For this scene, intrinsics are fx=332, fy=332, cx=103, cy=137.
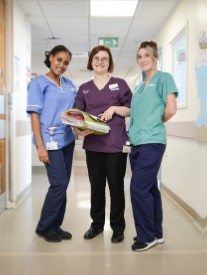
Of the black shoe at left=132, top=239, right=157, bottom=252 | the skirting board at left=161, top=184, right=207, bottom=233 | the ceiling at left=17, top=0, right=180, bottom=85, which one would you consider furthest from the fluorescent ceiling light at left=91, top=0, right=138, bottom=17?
the black shoe at left=132, top=239, right=157, bottom=252

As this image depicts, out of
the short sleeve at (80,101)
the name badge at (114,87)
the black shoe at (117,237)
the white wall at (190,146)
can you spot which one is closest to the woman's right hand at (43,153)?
the short sleeve at (80,101)

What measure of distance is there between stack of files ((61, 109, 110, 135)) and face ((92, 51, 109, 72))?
42 centimetres

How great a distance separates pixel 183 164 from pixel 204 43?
1.39 m

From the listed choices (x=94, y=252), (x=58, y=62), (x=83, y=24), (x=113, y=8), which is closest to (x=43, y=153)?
(x=58, y=62)

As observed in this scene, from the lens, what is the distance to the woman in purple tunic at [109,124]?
2611mm

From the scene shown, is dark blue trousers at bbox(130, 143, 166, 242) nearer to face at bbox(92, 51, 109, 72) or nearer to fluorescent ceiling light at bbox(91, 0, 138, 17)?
face at bbox(92, 51, 109, 72)

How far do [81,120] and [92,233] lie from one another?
3.35ft

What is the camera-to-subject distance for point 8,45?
3619 mm

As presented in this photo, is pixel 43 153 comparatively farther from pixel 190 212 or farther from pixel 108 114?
pixel 190 212

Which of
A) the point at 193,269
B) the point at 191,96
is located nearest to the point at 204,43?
the point at 191,96

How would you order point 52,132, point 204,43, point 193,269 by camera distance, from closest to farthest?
point 193,269
point 52,132
point 204,43

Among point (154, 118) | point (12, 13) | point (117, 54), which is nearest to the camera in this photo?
point (154, 118)

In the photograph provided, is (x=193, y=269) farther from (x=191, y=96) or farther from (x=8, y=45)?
(x=8, y=45)

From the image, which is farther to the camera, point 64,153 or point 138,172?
point 64,153
